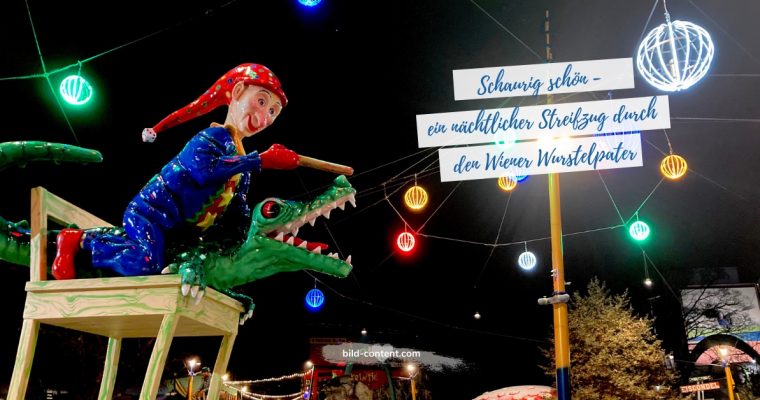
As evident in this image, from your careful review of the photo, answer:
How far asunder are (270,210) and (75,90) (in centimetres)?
522

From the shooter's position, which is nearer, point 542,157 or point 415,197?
point 542,157

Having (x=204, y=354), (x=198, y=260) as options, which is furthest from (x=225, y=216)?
(x=204, y=354)

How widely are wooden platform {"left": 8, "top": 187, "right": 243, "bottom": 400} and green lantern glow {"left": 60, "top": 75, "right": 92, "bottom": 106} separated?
4.40 meters

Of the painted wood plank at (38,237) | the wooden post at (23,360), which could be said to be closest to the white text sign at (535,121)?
the painted wood plank at (38,237)

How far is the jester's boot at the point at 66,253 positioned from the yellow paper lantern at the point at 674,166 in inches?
411

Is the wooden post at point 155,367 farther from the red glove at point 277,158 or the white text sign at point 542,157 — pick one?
the white text sign at point 542,157

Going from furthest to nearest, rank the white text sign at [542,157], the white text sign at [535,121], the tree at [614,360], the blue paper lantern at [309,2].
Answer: the tree at [614,360] → the blue paper lantern at [309,2] → the white text sign at [542,157] → the white text sign at [535,121]

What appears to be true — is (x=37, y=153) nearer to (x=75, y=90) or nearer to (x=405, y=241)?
(x=75, y=90)

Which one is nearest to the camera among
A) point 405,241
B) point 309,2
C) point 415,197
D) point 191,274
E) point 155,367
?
point 155,367

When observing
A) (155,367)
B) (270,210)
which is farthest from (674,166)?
(155,367)

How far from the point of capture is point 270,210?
290 centimetres

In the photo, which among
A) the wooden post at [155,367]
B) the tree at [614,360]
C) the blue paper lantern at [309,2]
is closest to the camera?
the wooden post at [155,367]

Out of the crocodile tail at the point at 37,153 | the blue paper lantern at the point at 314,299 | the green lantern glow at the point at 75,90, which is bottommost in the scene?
the crocodile tail at the point at 37,153

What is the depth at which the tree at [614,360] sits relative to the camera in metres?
16.8
